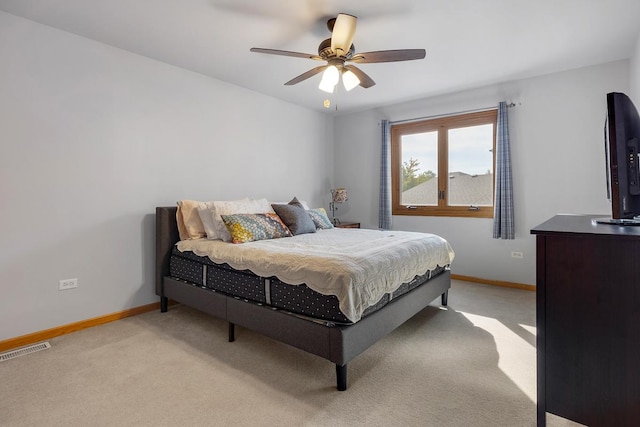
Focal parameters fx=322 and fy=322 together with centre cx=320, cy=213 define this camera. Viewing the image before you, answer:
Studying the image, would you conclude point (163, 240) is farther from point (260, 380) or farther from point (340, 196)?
point (340, 196)

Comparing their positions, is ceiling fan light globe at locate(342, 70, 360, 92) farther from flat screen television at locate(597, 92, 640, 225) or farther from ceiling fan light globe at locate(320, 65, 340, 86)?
flat screen television at locate(597, 92, 640, 225)

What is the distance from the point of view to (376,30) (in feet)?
8.86

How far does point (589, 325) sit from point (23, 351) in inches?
139

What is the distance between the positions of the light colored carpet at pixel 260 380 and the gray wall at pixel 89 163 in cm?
49

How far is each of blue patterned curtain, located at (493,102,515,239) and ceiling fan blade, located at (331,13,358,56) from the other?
8.22 ft

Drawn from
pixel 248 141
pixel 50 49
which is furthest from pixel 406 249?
pixel 50 49

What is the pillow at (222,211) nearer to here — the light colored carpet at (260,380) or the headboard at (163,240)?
the headboard at (163,240)

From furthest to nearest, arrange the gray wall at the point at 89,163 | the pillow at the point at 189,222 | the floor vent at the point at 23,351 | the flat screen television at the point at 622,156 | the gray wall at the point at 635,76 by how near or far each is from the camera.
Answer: the pillow at the point at 189,222, the gray wall at the point at 635,76, the gray wall at the point at 89,163, the floor vent at the point at 23,351, the flat screen television at the point at 622,156

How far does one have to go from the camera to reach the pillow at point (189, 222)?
316cm

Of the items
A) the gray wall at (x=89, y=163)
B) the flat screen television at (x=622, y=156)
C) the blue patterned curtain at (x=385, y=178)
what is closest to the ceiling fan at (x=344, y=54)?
the flat screen television at (x=622, y=156)

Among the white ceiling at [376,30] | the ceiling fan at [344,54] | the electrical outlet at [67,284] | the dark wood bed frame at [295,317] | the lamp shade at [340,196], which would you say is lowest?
the dark wood bed frame at [295,317]

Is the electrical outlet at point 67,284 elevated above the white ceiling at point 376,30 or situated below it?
below

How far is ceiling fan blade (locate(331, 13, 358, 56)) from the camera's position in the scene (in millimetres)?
2166

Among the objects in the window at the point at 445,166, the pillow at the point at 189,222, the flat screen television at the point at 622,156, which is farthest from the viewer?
the window at the point at 445,166
